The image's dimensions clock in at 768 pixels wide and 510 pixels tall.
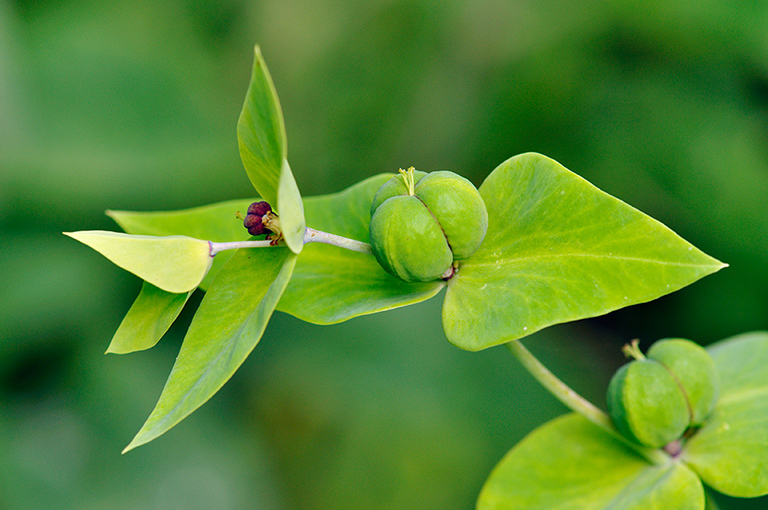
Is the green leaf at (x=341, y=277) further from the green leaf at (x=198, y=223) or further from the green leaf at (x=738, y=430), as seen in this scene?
the green leaf at (x=738, y=430)

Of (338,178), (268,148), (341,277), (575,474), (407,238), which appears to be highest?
(268,148)

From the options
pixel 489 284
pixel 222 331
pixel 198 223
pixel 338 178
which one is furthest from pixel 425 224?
pixel 338 178

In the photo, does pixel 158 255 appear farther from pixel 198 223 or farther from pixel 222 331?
pixel 198 223

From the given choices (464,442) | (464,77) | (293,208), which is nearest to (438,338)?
(464,442)

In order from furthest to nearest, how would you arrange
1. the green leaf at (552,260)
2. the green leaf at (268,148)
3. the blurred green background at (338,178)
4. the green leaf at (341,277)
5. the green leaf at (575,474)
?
the blurred green background at (338,178)
the green leaf at (575,474)
the green leaf at (341,277)
the green leaf at (552,260)
the green leaf at (268,148)

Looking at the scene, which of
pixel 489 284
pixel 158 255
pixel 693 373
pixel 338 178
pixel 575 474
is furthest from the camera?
pixel 338 178

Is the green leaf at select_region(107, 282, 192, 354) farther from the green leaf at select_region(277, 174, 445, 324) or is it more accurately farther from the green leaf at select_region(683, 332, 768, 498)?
the green leaf at select_region(683, 332, 768, 498)

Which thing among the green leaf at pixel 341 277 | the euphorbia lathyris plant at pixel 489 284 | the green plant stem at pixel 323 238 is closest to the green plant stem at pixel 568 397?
the euphorbia lathyris plant at pixel 489 284

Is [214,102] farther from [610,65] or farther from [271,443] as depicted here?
[610,65]
